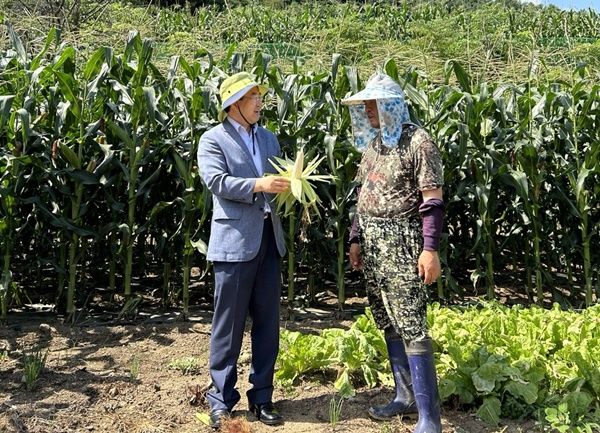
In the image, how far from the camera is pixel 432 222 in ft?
10.9

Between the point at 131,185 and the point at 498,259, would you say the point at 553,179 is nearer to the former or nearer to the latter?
the point at 498,259

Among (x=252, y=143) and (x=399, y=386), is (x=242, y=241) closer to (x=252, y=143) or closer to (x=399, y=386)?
(x=252, y=143)

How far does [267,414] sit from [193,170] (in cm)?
238

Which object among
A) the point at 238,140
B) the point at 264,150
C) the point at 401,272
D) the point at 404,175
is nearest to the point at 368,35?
the point at 264,150

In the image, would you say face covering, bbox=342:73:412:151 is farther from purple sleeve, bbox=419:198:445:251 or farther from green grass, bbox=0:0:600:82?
green grass, bbox=0:0:600:82

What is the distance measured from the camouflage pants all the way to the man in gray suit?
556 millimetres

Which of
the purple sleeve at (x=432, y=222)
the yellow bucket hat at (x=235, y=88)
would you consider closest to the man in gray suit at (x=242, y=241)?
the yellow bucket hat at (x=235, y=88)

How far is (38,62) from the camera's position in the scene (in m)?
5.43

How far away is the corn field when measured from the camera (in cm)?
532

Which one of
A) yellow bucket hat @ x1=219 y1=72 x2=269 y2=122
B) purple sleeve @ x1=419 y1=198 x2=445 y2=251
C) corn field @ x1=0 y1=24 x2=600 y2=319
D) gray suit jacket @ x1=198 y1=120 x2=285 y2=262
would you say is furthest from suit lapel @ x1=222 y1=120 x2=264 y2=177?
corn field @ x1=0 y1=24 x2=600 y2=319

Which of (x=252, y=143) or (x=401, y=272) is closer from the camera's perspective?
(x=401, y=272)

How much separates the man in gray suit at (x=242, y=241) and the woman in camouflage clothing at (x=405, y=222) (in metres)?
0.53

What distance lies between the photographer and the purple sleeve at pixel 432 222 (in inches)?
131

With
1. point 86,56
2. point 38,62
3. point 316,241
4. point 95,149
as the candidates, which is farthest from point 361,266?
point 86,56
